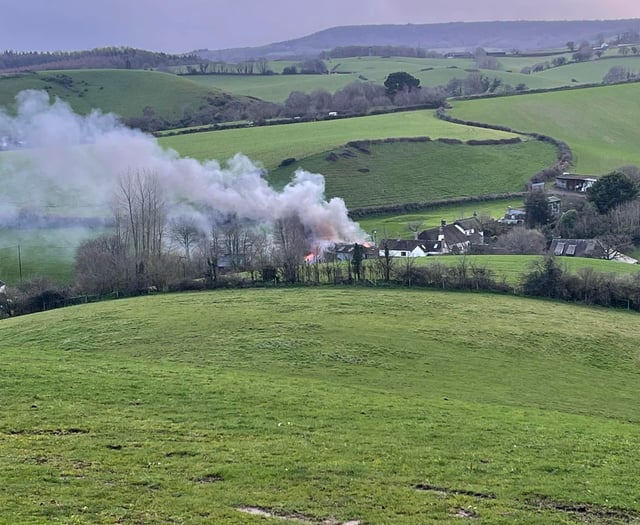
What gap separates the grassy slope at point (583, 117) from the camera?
403 ft

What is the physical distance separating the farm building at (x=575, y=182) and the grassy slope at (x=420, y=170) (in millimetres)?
4804

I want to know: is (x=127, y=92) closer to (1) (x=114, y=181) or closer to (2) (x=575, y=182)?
(1) (x=114, y=181)

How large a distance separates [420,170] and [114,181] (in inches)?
1845

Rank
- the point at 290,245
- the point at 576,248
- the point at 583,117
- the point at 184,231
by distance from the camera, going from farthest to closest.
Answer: the point at 583,117 < the point at 576,248 < the point at 184,231 < the point at 290,245

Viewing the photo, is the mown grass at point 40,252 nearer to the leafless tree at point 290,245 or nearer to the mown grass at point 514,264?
the leafless tree at point 290,245

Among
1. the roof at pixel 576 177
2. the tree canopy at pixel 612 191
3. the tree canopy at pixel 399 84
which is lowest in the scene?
the tree canopy at pixel 612 191

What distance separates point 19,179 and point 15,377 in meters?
66.4

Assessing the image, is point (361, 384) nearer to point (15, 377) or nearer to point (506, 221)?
point (15, 377)

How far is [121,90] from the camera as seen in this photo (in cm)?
16188

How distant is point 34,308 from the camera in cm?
5706

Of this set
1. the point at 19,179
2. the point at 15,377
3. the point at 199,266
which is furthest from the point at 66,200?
the point at 15,377

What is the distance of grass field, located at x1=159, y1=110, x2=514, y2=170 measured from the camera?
109 m

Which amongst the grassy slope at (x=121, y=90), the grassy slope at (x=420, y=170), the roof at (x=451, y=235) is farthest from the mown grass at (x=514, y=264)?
the grassy slope at (x=121, y=90)

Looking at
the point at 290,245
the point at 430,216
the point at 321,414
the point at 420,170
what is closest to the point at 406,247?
the point at 430,216
